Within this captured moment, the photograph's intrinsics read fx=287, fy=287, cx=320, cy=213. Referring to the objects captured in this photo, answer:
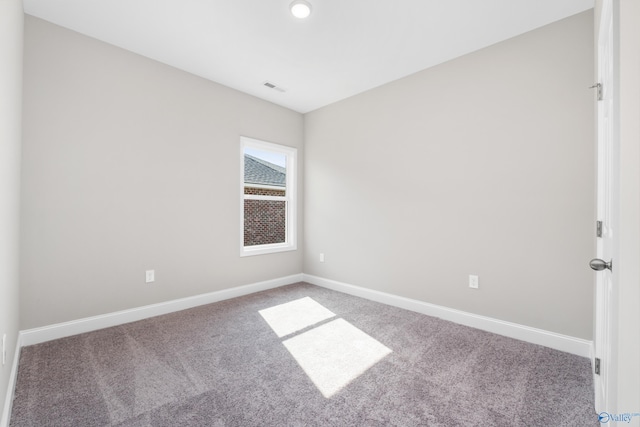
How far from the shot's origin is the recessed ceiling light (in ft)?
7.01

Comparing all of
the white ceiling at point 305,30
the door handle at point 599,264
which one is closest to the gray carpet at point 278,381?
the door handle at point 599,264

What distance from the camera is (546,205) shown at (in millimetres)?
2340

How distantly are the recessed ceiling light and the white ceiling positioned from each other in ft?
0.18

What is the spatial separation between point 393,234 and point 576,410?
6.69 feet

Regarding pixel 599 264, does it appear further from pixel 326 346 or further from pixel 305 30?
pixel 305 30

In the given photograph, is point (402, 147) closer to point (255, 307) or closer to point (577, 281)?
point (577, 281)

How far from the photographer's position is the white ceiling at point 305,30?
2.19 m

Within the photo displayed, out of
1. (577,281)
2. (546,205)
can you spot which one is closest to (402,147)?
(546,205)

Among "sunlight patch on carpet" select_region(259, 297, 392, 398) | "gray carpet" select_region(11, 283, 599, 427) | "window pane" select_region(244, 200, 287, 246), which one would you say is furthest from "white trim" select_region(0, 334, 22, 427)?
"window pane" select_region(244, 200, 287, 246)

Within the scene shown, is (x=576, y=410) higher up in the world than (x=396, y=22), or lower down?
lower down

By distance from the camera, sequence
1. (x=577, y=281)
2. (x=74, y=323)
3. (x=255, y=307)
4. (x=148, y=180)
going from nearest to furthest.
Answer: (x=577, y=281)
(x=74, y=323)
(x=148, y=180)
(x=255, y=307)

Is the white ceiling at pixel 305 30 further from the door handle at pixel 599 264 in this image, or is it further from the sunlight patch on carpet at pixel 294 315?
the sunlight patch on carpet at pixel 294 315

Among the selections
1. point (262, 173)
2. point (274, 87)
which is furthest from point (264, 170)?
point (274, 87)

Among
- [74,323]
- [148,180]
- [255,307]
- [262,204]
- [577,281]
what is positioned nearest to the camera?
[577,281]
